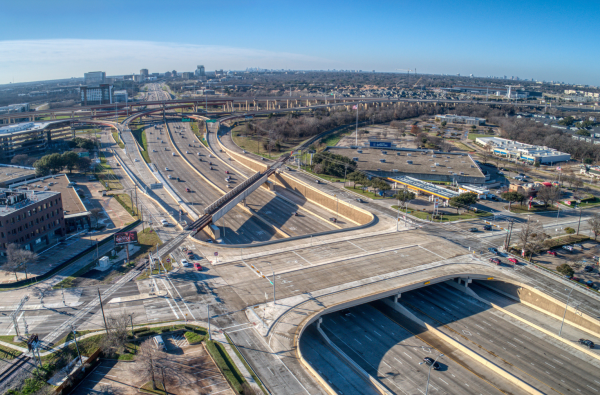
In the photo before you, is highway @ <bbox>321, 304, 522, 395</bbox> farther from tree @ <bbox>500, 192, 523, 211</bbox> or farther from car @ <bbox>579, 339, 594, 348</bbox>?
tree @ <bbox>500, 192, 523, 211</bbox>

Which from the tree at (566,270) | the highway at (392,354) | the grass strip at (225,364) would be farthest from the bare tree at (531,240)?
the grass strip at (225,364)

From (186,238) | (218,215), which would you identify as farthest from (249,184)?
(186,238)

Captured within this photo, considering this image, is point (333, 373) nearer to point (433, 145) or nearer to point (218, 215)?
point (218, 215)

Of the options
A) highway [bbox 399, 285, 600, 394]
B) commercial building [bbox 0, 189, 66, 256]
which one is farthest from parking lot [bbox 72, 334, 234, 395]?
commercial building [bbox 0, 189, 66, 256]

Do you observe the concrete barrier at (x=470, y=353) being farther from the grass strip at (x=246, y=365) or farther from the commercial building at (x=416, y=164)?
the commercial building at (x=416, y=164)

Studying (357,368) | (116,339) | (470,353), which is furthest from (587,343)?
(116,339)

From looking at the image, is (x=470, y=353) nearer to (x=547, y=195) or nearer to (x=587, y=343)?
(x=587, y=343)

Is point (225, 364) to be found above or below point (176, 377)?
above
